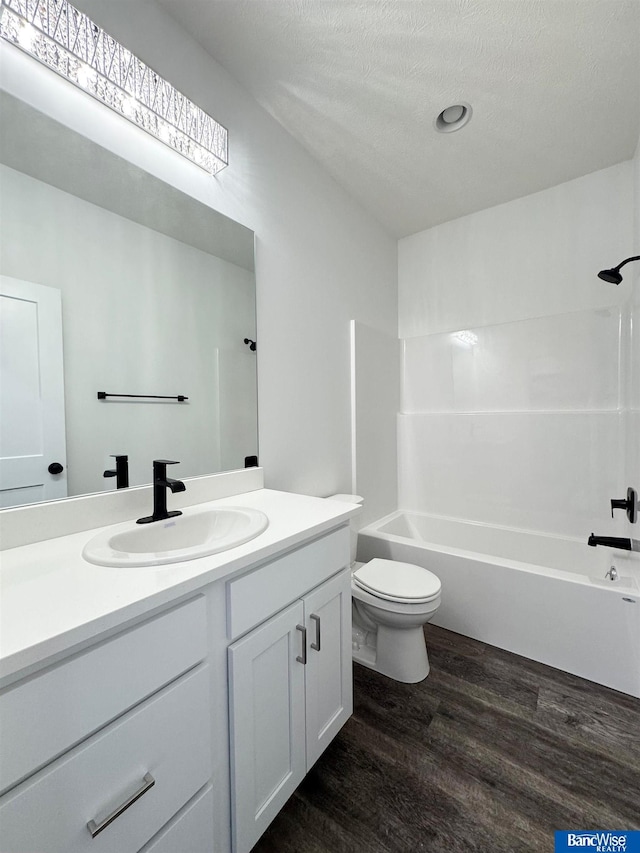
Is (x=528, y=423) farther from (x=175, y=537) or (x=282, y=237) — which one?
(x=175, y=537)

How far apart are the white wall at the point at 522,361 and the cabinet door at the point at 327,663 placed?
5.30 feet

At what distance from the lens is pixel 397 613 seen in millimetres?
1542

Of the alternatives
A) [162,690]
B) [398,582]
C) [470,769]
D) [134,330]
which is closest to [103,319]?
[134,330]

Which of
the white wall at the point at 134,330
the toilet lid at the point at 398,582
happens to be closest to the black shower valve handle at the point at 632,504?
the toilet lid at the point at 398,582

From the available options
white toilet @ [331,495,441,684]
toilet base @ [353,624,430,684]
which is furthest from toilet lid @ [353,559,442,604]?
toilet base @ [353,624,430,684]

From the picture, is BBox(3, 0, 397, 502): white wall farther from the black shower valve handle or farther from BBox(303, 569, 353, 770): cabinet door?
the black shower valve handle

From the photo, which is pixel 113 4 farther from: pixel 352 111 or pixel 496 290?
pixel 496 290

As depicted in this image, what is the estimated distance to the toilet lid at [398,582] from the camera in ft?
5.06

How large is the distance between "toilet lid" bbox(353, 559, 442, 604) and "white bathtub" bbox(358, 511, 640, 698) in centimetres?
36

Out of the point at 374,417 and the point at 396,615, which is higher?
the point at 374,417

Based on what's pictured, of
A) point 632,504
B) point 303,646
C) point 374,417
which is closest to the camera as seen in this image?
point 303,646

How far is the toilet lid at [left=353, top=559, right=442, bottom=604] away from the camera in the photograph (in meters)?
1.54

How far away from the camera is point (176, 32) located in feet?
4.17

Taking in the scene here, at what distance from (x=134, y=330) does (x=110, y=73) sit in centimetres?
76
